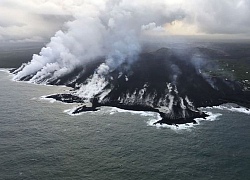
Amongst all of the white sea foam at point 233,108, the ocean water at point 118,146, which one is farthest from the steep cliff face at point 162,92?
the ocean water at point 118,146

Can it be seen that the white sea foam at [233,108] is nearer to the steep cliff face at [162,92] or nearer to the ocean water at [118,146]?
the ocean water at [118,146]

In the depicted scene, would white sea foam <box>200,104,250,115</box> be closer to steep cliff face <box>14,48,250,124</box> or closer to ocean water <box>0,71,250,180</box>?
ocean water <box>0,71,250,180</box>

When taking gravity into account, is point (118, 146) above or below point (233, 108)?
below

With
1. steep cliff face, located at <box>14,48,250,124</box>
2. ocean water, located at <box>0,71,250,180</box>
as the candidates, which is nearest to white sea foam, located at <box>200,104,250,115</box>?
ocean water, located at <box>0,71,250,180</box>

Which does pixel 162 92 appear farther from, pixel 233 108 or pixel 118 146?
pixel 118 146

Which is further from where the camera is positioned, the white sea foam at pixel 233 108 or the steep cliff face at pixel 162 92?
the white sea foam at pixel 233 108

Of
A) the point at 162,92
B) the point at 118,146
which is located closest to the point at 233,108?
the point at 162,92

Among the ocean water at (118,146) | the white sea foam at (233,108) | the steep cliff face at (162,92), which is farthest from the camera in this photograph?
the white sea foam at (233,108)

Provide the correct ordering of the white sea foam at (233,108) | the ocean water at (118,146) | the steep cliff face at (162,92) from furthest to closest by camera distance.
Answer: the white sea foam at (233,108), the steep cliff face at (162,92), the ocean water at (118,146)

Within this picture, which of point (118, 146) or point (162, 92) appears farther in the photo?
point (162, 92)
